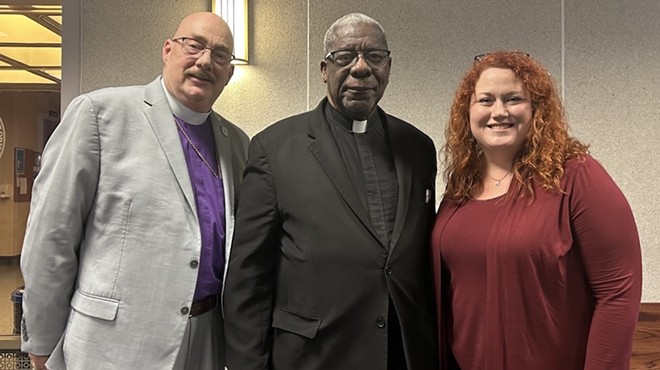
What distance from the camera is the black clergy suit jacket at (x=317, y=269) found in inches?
59.1

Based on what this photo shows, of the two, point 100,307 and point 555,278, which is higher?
point 555,278

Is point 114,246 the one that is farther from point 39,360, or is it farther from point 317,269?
point 317,269

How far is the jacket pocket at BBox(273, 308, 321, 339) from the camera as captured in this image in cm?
150

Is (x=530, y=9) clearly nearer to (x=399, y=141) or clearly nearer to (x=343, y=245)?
(x=399, y=141)

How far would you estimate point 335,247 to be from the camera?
1.50 m

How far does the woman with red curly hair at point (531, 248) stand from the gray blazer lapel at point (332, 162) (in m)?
0.27

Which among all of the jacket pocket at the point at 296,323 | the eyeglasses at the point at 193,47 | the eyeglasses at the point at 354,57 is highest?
the eyeglasses at the point at 193,47

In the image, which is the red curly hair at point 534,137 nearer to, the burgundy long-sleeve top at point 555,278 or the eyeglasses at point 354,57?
the burgundy long-sleeve top at point 555,278

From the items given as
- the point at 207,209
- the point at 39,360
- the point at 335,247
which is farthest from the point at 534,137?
the point at 39,360

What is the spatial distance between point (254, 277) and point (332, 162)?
0.41 m

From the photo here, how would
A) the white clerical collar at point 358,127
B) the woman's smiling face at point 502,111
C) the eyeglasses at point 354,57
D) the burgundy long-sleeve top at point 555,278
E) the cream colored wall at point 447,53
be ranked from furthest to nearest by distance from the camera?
the cream colored wall at point 447,53, the white clerical collar at point 358,127, the eyeglasses at point 354,57, the woman's smiling face at point 502,111, the burgundy long-sleeve top at point 555,278

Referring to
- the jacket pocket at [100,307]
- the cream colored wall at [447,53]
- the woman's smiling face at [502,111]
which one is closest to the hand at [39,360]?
the jacket pocket at [100,307]

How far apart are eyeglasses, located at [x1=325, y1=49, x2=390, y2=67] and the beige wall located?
2639 mm

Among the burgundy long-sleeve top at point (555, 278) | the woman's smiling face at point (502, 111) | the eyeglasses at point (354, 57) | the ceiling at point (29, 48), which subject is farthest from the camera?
the ceiling at point (29, 48)
